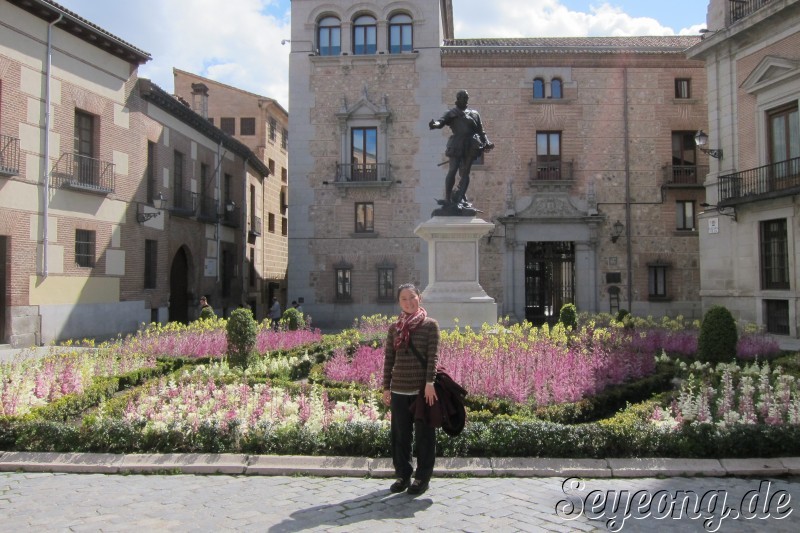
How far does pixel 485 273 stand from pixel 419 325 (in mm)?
21761

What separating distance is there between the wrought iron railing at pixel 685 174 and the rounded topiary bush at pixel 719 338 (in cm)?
1693

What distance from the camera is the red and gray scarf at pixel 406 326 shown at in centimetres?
561

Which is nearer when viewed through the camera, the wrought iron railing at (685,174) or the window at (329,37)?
the wrought iron railing at (685,174)

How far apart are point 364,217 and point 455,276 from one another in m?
14.9

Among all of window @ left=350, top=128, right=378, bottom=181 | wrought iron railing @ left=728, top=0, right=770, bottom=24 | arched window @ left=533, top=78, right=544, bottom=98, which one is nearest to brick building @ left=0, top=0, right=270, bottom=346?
window @ left=350, top=128, right=378, bottom=181

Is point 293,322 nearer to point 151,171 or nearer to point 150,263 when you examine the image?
point 150,263

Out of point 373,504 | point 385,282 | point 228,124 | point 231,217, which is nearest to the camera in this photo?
point 373,504

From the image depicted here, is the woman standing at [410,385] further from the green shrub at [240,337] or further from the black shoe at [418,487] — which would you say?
the green shrub at [240,337]

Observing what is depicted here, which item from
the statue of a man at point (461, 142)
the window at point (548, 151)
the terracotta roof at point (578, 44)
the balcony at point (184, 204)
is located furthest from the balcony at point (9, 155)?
the window at point (548, 151)

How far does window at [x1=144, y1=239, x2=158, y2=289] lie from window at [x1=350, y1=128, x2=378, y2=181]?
8.86 meters

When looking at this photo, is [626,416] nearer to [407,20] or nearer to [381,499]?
[381,499]

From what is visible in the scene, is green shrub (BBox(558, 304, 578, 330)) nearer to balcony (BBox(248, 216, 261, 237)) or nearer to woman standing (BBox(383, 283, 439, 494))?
woman standing (BBox(383, 283, 439, 494))

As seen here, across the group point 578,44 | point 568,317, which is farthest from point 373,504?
point 578,44

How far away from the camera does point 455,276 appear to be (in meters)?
13.3
